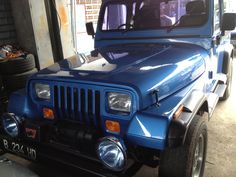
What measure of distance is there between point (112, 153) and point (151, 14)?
1.79m

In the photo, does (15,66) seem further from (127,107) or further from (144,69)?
(127,107)

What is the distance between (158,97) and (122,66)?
389 millimetres

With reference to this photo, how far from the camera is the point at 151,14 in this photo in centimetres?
297

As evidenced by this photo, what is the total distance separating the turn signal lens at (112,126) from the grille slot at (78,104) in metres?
0.07

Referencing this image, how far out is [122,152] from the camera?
166 centimetres

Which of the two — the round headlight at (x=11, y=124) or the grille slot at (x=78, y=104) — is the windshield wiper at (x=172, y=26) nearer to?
the grille slot at (x=78, y=104)

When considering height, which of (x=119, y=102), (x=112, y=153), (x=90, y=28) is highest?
(x=90, y=28)

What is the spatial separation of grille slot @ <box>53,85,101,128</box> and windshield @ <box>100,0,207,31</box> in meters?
1.33

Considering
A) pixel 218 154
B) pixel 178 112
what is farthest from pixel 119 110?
pixel 218 154

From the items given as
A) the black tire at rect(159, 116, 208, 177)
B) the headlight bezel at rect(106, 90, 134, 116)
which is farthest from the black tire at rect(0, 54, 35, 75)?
the black tire at rect(159, 116, 208, 177)

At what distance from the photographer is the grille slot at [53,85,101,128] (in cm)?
189

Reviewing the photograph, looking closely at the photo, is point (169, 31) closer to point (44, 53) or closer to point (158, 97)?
point (158, 97)

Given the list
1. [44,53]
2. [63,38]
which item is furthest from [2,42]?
[63,38]

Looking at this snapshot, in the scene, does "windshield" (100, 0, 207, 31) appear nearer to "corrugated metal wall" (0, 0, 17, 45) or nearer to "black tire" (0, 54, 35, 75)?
"black tire" (0, 54, 35, 75)
